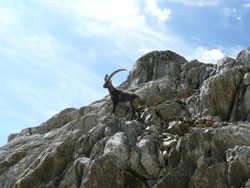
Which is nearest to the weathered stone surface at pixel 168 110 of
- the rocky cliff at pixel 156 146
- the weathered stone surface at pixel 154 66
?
the rocky cliff at pixel 156 146

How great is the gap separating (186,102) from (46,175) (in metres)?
9.42

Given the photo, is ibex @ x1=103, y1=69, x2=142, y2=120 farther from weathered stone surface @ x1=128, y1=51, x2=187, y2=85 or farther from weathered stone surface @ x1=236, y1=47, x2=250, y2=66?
weathered stone surface @ x1=236, y1=47, x2=250, y2=66

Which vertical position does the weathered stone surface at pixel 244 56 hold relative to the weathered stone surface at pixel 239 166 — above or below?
above

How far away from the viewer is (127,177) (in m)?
12.1

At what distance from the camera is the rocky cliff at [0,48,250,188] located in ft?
36.0

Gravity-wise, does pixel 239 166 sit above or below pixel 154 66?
below

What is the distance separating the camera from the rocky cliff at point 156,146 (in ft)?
36.0

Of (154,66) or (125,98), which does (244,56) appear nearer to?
(154,66)

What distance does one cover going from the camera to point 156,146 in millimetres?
12883

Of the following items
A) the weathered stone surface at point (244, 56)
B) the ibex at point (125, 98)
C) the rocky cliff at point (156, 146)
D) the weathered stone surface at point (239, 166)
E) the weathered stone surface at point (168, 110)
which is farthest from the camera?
the weathered stone surface at point (244, 56)

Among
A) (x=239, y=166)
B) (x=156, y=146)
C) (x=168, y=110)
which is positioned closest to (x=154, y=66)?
(x=168, y=110)

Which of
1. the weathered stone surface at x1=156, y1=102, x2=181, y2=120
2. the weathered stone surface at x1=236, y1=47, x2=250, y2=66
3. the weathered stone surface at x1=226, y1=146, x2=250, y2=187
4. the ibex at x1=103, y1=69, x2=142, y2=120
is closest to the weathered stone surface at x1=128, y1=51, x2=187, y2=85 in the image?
the weathered stone surface at x1=236, y1=47, x2=250, y2=66

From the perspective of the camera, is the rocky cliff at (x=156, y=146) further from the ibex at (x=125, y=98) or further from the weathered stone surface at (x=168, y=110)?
the ibex at (x=125, y=98)

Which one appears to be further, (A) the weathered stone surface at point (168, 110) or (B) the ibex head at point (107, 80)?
(B) the ibex head at point (107, 80)
